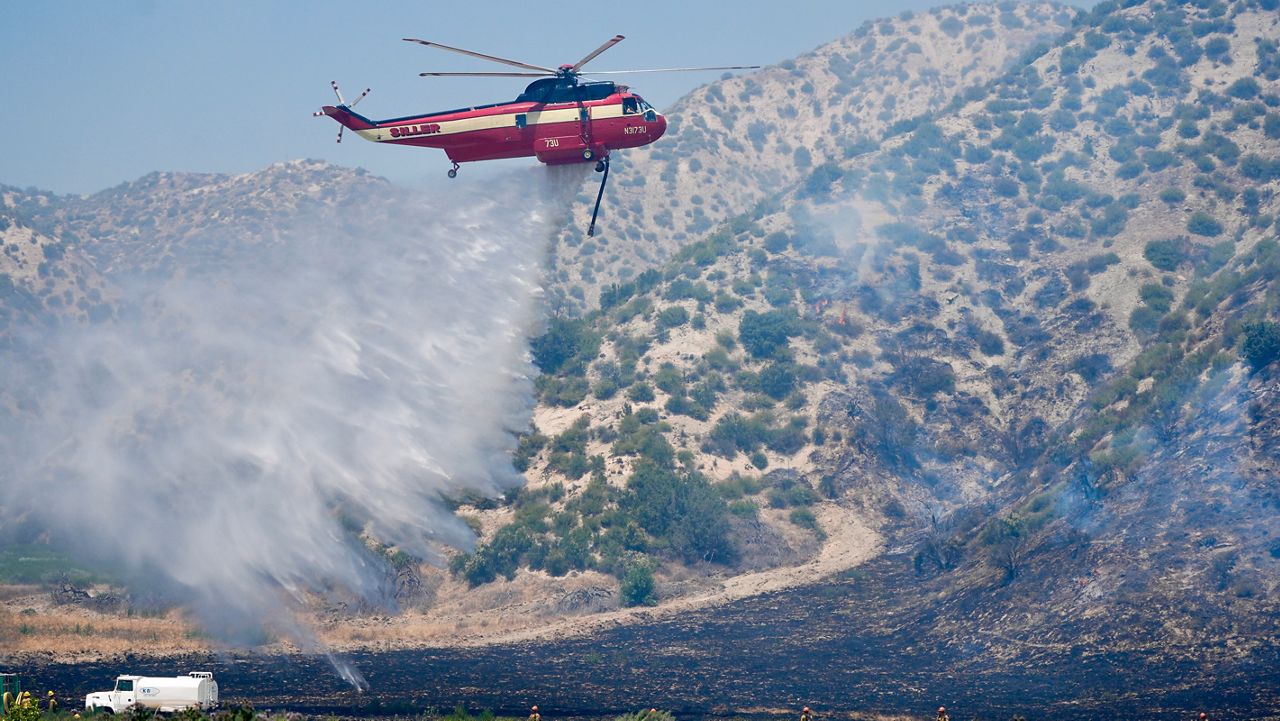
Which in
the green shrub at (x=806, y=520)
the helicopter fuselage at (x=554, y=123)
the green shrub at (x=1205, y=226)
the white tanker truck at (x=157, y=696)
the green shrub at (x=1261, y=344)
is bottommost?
the green shrub at (x=806, y=520)

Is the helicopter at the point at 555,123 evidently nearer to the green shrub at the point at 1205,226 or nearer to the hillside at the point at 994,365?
the hillside at the point at 994,365

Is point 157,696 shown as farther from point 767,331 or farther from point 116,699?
point 767,331

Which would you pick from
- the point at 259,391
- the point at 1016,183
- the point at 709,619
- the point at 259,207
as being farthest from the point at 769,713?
the point at 259,207

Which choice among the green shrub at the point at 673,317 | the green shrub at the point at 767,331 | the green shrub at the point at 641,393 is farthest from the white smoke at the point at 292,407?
the green shrub at the point at 767,331

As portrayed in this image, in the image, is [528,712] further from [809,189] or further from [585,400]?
[809,189]

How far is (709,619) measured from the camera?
80312 millimetres

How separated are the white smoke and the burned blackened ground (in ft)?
18.7

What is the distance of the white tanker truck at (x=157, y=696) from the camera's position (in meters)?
51.1

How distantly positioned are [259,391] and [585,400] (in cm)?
3659

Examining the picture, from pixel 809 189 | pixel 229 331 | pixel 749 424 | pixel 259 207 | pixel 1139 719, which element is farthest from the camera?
pixel 259 207

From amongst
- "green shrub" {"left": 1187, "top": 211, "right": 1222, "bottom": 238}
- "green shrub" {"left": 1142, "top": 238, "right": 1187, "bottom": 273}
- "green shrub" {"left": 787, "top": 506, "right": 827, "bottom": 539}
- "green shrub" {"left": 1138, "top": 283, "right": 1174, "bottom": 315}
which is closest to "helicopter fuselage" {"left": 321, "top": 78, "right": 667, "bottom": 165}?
"green shrub" {"left": 787, "top": 506, "right": 827, "bottom": 539}

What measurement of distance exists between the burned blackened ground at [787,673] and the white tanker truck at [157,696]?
4856mm

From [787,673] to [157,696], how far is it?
3115cm

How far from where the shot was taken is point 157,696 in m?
51.3
